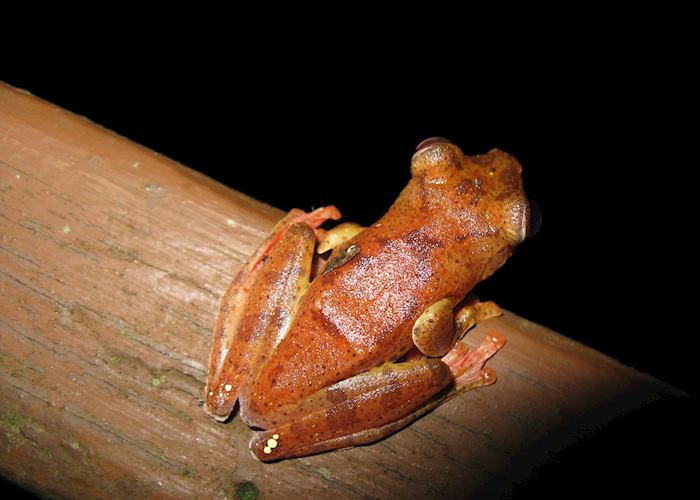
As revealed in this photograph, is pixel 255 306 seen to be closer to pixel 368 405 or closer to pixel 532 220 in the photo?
pixel 368 405

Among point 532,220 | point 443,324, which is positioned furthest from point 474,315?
point 532,220

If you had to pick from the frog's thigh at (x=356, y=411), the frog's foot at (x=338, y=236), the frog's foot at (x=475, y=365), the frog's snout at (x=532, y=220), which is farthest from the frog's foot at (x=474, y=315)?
the frog's foot at (x=338, y=236)

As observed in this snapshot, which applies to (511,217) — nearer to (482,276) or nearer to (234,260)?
(482,276)

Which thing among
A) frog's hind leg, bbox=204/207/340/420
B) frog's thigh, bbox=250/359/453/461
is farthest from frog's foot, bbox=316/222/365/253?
frog's thigh, bbox=250/359/453/461

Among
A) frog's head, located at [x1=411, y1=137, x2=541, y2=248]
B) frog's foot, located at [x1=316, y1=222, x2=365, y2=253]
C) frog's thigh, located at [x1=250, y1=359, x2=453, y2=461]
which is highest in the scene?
frog's head, located at [x1=411, y1=137, x2=541, y2=248]

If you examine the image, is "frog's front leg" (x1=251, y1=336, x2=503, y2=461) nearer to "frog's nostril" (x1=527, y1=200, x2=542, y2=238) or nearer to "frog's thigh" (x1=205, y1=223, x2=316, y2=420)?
"frog's thigh" (x1=205, y1=223, x2=316, y2=420)

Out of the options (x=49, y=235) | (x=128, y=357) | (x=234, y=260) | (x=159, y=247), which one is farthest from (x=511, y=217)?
(x=49, y=235)
